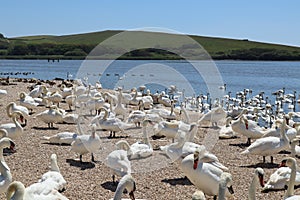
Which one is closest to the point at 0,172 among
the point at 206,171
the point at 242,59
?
the point at 206,171

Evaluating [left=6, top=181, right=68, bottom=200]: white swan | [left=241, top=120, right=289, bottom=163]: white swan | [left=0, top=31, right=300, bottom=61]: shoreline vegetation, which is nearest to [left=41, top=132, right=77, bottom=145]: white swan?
[left=241, top=120, right=289, bottom=163]: white swan

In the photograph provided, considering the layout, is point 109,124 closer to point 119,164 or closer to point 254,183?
point 119,164

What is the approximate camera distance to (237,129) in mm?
15117

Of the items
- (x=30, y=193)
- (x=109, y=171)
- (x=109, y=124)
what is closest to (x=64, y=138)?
(x=109, y=124)

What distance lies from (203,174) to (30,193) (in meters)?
3.14

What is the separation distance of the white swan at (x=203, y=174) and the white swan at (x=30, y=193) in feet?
8.45

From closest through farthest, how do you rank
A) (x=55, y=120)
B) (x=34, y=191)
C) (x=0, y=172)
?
1. (x=34, y=191)
2. (x=0, y=172)
3. (x=55, y=120)

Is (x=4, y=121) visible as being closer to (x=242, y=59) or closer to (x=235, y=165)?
(x=235, y=165)

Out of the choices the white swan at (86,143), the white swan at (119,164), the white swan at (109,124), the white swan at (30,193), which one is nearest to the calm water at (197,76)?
the white swan at (109,124)

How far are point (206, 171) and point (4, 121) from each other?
36.4 ft

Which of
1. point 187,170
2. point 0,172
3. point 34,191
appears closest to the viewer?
point 34,191

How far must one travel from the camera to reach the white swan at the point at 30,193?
6.38 metres

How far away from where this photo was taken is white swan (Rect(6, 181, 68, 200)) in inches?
251

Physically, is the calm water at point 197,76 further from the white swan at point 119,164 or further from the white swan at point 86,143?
the white swan at point 119,164
